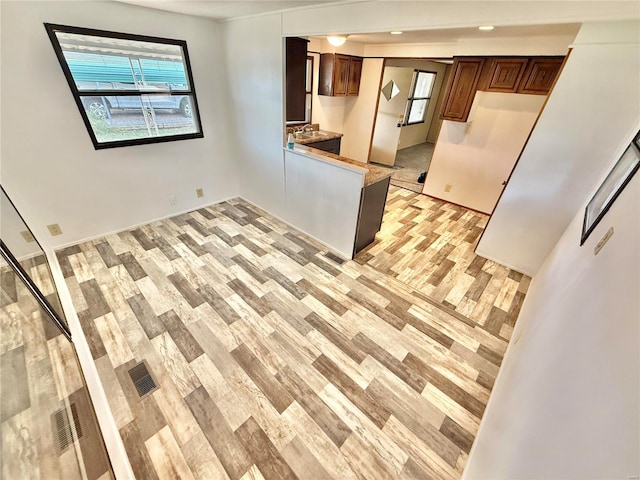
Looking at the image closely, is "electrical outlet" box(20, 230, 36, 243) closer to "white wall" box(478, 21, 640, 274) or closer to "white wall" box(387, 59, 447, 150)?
"white wall" box(478, 21, 640, 274)

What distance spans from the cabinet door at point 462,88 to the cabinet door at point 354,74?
184 centimetres

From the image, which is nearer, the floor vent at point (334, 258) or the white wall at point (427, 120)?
the floor vent at point (334, 258)

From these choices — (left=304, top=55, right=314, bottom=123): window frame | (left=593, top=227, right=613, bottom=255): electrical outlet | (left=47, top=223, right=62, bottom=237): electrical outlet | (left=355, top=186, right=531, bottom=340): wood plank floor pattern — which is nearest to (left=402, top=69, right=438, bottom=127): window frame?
(left=304, top=55, right=314, bottom=123): window frame

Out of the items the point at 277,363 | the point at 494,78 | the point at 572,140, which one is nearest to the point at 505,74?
the point at 494,78

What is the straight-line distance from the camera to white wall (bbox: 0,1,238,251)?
2.14 meters

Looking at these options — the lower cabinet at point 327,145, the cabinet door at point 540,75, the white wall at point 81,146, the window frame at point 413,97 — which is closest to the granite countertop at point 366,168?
the lower cabinet at point 327,145

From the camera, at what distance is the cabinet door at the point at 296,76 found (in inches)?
104

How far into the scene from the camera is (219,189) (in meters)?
3.88

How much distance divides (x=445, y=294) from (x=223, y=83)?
12.3 feet

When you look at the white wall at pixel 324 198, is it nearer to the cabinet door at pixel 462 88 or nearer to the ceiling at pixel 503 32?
Result: the ceiling at pixel 503 32

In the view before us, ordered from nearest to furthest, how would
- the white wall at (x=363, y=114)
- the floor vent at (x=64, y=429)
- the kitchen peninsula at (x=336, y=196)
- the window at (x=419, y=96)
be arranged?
1. the floor vent at (x=64, y=429)
2. the kitchen peninsula at (x=336, y=196)
3. the white wall at (x=363, y=114)
4. the window at (x=419, y=96)

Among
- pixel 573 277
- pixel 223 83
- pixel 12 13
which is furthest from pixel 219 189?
pixel 573 277

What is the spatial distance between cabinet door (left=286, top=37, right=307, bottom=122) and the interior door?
2.87m

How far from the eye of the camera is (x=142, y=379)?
5.51ft
